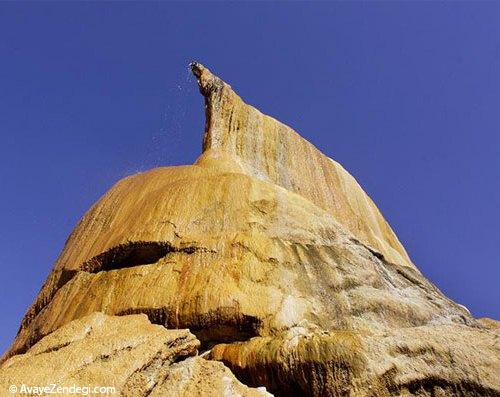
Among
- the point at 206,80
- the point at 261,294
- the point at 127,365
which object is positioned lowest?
the point at 127,365

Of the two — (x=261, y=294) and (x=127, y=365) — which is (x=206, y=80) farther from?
(x=127, y=365)

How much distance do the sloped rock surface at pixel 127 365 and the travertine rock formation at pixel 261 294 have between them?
0.13 metres

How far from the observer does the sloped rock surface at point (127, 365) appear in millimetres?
8023

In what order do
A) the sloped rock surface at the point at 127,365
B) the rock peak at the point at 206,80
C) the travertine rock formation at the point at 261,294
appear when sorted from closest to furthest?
the sloped rock surface at the point at 127,365
the travertine rock formation at the point at 261,294
the rock peak at the point at 206,80

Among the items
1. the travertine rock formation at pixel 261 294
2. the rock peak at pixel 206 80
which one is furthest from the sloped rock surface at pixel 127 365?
the rock peak at pixel 206 80

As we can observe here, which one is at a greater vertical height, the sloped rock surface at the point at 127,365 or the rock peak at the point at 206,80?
the rock peak at the point at 206,80

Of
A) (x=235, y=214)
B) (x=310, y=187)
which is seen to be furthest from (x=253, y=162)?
(x=235, y=214)

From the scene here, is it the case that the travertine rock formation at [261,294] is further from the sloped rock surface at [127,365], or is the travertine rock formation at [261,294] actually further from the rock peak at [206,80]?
the rock peak at [206,80]

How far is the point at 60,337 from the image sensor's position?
10.0 m

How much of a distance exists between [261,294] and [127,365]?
4110 millimetres

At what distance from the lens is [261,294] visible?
12.0 metres

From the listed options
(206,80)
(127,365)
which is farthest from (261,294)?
(206,80)

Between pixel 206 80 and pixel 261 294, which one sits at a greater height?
pixel 206 80

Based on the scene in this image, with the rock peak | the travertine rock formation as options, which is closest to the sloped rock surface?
the travertine rock formation
